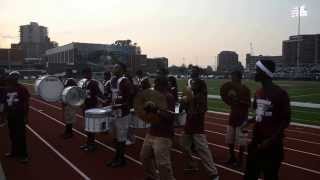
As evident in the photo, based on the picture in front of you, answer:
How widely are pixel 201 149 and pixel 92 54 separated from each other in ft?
254

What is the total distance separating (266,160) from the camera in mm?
5676

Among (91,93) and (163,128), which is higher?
(91,93)

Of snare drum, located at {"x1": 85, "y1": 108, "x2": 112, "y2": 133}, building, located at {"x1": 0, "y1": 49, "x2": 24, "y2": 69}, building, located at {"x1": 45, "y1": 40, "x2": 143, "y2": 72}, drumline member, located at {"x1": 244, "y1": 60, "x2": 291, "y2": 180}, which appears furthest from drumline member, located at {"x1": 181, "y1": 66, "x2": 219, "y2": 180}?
building, located at {"x1": 0, "y1": 49, "x2": 24, "y2": 69}

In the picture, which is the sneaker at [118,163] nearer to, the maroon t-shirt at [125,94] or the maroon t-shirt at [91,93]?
the maroon t-shirt at [125,94]

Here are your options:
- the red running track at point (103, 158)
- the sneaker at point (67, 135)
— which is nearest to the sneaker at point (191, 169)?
the red running track at point (103, 158)

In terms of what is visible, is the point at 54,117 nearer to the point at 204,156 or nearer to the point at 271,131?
the point at 204,156

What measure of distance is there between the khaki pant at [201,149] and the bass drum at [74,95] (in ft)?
13.4

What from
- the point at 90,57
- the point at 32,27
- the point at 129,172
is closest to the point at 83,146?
the point at 129,172

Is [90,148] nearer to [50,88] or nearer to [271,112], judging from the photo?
[50,88]

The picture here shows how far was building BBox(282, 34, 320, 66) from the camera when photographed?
407ft

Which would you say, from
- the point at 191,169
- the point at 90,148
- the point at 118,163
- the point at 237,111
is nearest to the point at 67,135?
the point at 90,148

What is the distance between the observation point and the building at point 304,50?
407 ft

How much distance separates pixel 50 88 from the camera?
1327 cm

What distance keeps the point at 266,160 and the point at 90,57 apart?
262 feet
